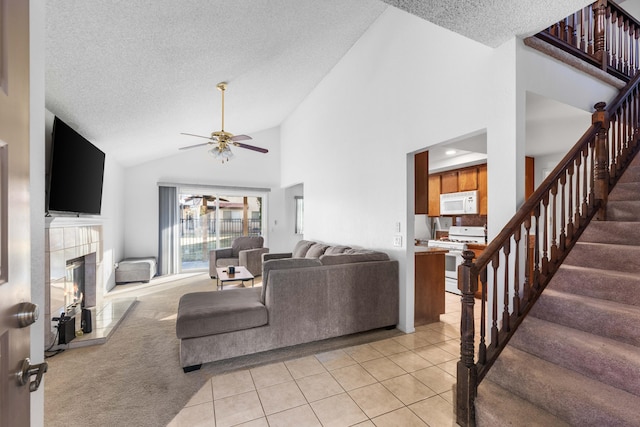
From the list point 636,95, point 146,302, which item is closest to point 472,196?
point 636,95

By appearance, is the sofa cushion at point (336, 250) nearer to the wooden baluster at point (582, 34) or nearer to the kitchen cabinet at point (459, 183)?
the kitchen cabinet at point (459, 183)

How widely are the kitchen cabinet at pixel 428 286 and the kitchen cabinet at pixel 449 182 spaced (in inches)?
95.2

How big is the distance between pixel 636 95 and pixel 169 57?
478 centimetres

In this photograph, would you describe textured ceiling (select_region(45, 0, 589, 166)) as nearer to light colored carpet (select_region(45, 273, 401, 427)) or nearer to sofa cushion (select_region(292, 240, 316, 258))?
light colored carpet (select_region(45, 273, 401, 427))

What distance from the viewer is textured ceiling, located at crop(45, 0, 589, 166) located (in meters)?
1.93

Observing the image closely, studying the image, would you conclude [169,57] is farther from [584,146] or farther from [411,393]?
[584,146]

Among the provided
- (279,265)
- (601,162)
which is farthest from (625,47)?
(279,265)

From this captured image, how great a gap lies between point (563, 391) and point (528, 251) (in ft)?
2.79

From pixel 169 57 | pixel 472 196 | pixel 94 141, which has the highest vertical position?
pixel 169 57

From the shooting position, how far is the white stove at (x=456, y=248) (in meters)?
4.74

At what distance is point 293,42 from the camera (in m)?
3.55

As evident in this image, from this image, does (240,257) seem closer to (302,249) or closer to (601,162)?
(302,249)

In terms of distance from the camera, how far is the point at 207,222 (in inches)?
278

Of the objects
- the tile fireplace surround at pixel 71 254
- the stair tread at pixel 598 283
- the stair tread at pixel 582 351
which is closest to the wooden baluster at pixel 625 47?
the stair tread at pixel 598 283
